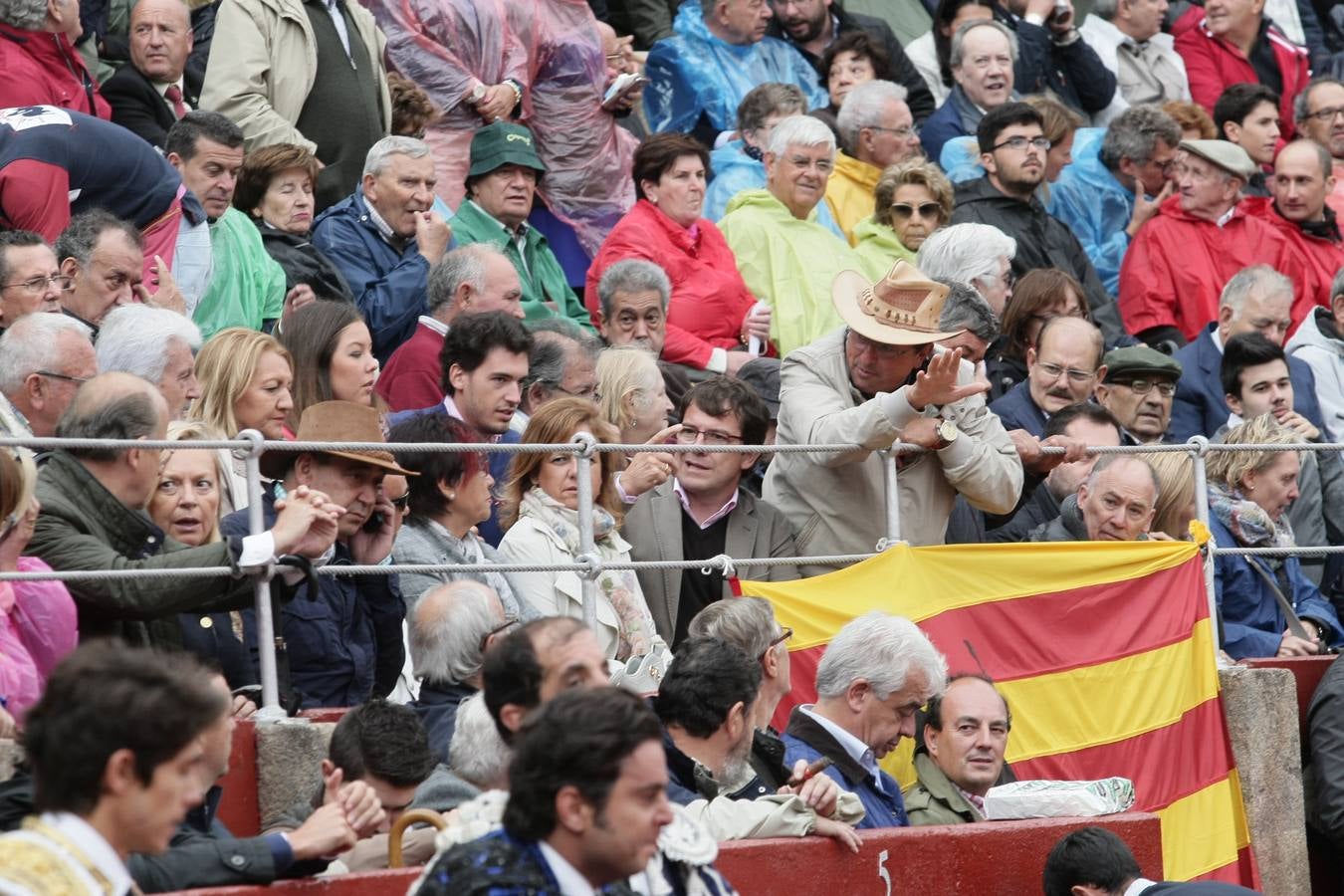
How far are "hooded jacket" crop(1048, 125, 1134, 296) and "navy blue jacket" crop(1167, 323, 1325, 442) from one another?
2.35 metres

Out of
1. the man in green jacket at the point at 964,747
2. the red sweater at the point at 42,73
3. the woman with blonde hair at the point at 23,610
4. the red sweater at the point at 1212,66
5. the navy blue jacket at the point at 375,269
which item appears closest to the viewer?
the woman with blonde hair at the point at 23,610

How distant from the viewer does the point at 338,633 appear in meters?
7.03

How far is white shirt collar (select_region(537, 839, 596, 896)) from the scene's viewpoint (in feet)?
14.3

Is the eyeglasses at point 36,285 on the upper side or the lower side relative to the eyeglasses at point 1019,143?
upper

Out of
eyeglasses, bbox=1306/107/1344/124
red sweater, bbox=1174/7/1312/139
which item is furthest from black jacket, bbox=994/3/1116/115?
eyeglasses, bbox=1306/107/1344/124

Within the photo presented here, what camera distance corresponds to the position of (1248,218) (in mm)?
13297

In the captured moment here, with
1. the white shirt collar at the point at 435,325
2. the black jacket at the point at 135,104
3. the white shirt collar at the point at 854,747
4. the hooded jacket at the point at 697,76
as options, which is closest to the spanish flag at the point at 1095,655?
the white shirt collar at the point at 854,747

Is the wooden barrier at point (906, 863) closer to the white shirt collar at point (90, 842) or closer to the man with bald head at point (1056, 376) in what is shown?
the white shirt collar at point (90, 842)

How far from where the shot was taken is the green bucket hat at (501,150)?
35.7 feet

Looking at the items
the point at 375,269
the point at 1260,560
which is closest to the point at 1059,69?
the point at 375,269

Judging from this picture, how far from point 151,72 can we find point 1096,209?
5.88m

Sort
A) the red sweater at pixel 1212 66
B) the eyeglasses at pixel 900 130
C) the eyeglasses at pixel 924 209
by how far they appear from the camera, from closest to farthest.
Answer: the eyeglasses at pixel 924 209, the eyeglasses at pixel 900 130, the red sweater at pixel 1212 66

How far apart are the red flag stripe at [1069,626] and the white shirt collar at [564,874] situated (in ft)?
12.3

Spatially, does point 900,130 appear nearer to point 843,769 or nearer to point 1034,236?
point 1034,236
